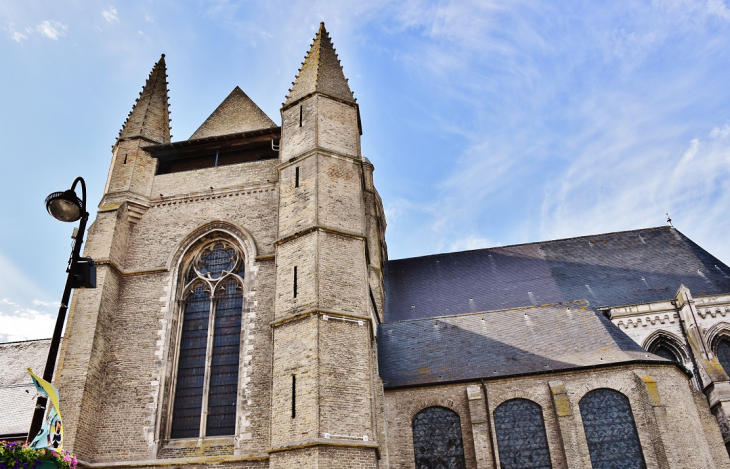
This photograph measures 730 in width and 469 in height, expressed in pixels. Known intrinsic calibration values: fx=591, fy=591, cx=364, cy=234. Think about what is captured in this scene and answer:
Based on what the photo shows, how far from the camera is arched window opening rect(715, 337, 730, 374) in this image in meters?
16.8

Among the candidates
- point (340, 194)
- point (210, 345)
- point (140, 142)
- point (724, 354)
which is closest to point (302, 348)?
point (210, 345)

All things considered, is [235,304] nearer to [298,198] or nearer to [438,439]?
[298,198]

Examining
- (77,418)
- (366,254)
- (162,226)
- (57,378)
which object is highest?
(162,226)

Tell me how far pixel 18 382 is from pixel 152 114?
7422 millimetres

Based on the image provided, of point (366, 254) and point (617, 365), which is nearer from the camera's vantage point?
point (366, 254)

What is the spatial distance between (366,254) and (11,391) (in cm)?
926

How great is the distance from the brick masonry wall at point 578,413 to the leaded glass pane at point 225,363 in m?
3.75

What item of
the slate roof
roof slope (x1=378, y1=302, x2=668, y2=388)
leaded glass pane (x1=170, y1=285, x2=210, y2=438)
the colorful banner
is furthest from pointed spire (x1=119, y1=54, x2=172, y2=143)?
the colorful banner

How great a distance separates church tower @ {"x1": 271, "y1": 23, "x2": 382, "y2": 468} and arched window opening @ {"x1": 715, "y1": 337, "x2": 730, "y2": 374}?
36.4ft

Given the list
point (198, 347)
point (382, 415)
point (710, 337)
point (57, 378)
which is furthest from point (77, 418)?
point (710, 337)

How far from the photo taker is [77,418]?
1013 cm

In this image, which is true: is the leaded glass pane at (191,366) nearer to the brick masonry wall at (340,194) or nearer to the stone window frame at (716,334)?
the brick masonry wall at (340,194)

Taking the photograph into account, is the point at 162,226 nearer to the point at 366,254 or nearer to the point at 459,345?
the point at 366,254

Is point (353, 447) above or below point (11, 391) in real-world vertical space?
below
